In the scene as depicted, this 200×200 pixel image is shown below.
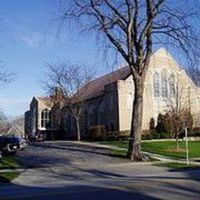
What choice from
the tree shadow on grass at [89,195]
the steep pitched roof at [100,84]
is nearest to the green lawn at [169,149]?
the steep pitched roof at [100,84]

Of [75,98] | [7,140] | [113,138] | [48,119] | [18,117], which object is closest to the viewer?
[7,140]

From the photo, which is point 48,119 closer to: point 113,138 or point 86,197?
point 113,138

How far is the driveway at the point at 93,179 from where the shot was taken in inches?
572

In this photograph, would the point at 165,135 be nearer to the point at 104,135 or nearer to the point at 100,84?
the point at 104,135

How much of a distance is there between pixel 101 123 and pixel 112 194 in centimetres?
5517

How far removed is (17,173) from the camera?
1063 inches

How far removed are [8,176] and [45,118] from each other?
241 feet

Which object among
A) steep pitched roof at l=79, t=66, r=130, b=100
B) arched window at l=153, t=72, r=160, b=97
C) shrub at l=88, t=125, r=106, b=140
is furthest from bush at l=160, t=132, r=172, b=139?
steep pitched roof at l=79, t=66, r=130, b=100

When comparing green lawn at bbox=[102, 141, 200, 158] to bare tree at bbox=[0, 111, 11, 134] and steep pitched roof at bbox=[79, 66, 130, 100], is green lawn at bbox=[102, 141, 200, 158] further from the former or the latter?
bare tree at bbox=[0, 111, 11, 134]

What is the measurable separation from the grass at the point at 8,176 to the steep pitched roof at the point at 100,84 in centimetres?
3884

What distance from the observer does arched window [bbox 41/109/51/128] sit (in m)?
96.8

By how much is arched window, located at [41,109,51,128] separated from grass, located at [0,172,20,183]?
69.3m

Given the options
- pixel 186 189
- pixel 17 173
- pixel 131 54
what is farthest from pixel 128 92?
pixel 186 189

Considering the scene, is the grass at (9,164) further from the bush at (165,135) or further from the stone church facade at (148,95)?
the stone church facade at (148,95)
